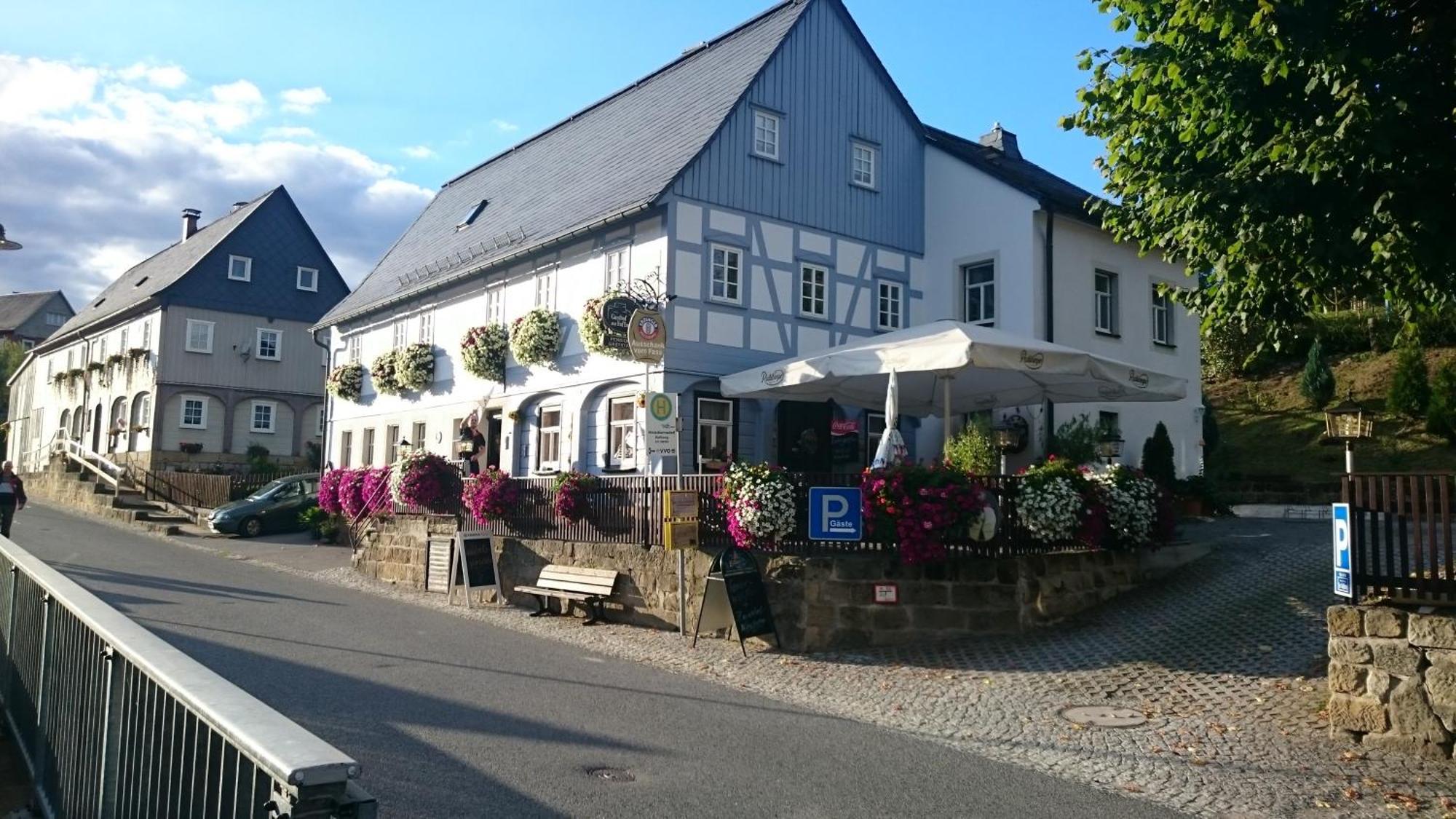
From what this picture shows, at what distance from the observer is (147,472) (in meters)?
32.1

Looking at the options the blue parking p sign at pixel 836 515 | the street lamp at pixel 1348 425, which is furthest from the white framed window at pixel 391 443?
the street lamp at pixel 1348 425

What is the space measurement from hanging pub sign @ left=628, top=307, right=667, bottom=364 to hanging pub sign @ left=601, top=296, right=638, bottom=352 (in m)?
2.44

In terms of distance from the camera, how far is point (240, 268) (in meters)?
41.9

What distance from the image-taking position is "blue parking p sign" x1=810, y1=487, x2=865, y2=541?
11.8 meters

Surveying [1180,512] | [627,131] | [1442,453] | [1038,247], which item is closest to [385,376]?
[627,131]

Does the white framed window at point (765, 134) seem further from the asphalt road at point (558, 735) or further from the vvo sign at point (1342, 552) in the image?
the vvo sign at point (1342, 552)

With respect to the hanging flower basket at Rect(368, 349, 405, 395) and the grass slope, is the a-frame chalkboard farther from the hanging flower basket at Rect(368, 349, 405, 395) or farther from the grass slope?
the hanging flower basket at Rect(368, 349, 405, 395)

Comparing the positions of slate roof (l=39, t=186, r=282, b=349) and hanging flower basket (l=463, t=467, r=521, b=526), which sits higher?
slate roof (l=39, t=186, r=282, b=349)

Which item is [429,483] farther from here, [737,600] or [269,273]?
[269,273]

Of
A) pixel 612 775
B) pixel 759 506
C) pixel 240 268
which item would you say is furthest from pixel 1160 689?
pixel 240 268

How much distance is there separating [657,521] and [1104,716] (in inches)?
242

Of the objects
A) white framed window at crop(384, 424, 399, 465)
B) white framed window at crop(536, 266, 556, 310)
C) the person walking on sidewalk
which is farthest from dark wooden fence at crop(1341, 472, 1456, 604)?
white framed window at crop(384, 424, 399, 465)

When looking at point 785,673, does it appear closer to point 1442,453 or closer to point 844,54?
point 844,54

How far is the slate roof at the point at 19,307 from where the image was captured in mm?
88000
